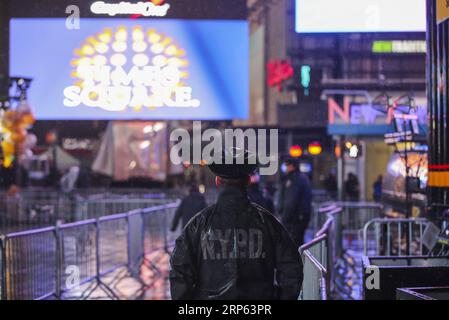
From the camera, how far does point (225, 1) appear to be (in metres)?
7.31

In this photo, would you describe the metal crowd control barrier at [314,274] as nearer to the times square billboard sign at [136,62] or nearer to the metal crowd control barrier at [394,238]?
the times square billboard sign at [136,62]

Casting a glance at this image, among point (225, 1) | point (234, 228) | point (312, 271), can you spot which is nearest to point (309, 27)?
point (225, 1)

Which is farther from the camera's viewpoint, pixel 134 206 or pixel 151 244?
pixel 134 206

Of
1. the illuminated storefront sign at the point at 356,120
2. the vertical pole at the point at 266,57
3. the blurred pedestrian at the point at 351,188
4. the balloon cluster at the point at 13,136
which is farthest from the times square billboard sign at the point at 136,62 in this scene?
the vertical pole at the point at 266,57

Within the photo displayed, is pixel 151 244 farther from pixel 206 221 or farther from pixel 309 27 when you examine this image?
pixel 206 221

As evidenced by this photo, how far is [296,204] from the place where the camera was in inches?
460

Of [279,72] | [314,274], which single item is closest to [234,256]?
[314,274]

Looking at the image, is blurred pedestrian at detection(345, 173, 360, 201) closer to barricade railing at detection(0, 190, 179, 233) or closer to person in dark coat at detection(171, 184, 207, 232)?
barricade railing at detection(0, 190, 179, 233)

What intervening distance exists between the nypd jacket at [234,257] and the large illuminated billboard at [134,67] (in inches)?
110

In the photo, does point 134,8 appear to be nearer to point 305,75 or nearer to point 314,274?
point 314,274

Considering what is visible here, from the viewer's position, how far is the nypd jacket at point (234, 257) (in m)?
4.38

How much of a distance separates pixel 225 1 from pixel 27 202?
16.3 metres

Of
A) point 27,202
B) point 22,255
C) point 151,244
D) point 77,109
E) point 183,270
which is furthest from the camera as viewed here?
point 27,202

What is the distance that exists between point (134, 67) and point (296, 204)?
531 centimetres
